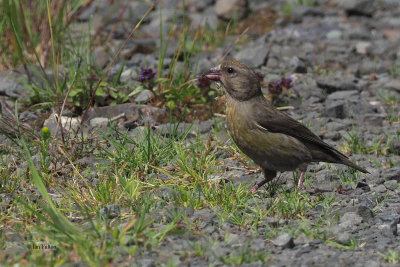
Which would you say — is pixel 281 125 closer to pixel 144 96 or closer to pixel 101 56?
pixel 144 96

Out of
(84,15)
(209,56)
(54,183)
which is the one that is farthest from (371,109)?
(84,15)

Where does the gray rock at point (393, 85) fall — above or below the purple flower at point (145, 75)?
below

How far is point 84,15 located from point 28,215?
6.85m

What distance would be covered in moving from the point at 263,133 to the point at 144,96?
6.73 ft

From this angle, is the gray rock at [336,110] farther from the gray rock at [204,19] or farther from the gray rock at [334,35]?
Answer: the gray rock at [204,19]

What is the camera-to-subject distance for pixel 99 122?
7449 mm

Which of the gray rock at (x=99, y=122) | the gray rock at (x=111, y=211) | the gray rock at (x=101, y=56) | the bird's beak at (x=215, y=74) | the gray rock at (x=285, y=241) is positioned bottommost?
the gray rock at (x=99, y=122)

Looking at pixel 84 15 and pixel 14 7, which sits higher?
pixel 14 7

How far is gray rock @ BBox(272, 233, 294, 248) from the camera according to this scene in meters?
4.83

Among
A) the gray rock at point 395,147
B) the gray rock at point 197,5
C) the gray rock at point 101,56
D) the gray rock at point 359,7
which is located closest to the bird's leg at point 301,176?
the gray rock at point 395,147

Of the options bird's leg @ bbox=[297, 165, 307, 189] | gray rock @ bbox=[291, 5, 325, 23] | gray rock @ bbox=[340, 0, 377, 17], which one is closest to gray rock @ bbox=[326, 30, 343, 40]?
gray rock @ bbox=[291, 5, 325, 23]

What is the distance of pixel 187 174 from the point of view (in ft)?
19.8

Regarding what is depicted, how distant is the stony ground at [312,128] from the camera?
4789 millimetres

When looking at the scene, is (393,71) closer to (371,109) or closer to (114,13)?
(371,109)
